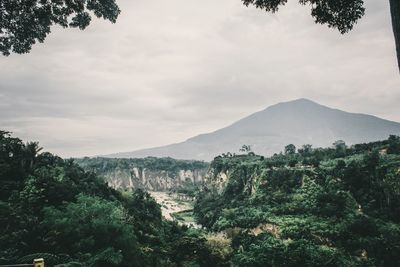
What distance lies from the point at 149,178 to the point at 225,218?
3964 inches

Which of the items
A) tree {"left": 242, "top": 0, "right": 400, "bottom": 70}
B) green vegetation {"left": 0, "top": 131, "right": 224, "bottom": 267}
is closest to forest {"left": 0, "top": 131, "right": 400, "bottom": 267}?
green vegetation {"left": 0, "top": 131, "right": 224, "bottom": 267}

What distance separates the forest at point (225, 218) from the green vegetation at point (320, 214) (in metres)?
0.12

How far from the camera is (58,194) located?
51.0ft

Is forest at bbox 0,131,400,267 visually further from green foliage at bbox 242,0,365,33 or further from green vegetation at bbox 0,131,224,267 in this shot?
green foliage at bbox 242,0,365,33

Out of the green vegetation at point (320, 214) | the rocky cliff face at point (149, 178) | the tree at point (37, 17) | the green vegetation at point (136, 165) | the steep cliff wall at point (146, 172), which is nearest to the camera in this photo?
the tree at point (37, 17)

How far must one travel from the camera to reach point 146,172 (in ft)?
476

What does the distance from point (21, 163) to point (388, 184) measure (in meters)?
38.6

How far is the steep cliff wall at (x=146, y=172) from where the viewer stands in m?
137

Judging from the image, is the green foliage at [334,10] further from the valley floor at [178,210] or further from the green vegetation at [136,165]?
the green vegetation at [136,165]

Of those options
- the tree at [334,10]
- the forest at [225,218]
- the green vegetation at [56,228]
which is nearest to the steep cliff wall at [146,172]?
the forest at [225,218]

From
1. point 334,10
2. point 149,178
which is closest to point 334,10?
point 334,10

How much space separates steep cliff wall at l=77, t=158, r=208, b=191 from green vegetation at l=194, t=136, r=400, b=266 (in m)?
76.7

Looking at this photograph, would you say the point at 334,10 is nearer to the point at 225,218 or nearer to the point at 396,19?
the point at 396,19

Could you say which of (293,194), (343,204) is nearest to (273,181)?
(293,194)
